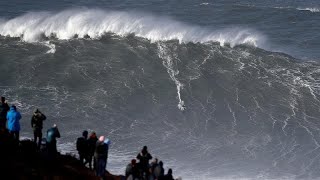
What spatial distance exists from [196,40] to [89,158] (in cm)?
2066

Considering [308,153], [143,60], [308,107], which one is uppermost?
[143,60]

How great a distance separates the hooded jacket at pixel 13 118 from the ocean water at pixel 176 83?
490cm

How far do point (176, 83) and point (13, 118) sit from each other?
46.0 ft

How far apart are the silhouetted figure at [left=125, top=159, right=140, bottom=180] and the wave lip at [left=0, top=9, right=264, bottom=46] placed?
2081cm

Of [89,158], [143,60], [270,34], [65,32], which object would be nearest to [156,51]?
[143,60]

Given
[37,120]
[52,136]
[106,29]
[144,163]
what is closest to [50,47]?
[106,29]

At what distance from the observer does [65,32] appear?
36.9m

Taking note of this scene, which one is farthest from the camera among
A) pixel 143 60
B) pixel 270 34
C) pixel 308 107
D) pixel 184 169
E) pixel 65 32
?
pixel 270 34

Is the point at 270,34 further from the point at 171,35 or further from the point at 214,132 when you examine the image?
the point at 214,132

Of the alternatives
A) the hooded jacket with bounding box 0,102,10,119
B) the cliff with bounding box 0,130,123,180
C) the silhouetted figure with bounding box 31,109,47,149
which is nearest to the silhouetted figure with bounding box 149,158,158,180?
the cliff with bounding box 0,130,123,180

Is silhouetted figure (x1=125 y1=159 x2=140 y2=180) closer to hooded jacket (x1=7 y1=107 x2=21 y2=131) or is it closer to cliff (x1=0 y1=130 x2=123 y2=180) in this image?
cliff (x1=0 y1=130 x2=123 y2=180)

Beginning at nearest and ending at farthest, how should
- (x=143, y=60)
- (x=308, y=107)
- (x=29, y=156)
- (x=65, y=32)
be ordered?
(x=29, y=156)
(x=308, y=107)
(x=143, y=60)
(x=65, y=32)

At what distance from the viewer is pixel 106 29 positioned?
37938mm

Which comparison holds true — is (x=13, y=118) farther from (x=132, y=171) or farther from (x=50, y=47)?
(x=50, y=47)
